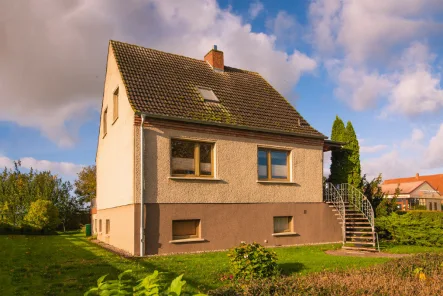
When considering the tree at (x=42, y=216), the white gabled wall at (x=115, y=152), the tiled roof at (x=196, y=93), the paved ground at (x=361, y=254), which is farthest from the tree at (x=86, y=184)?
the paved ground at (x=361, y=254)

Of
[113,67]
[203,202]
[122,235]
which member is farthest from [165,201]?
[113,67]

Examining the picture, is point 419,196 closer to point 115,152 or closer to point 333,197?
point 333,197

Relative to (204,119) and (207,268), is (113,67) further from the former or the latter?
(207,268)

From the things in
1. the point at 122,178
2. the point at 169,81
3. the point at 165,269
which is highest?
the point at 169,81

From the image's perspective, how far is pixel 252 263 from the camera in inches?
333

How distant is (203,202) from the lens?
14492mm

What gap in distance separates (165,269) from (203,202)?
14.0 ft

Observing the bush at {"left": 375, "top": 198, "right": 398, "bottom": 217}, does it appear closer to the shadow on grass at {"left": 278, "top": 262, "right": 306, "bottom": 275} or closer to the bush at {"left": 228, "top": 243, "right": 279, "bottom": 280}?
the shadow on grass at {"left": 278, "top": 262, "right": 306, "bottom": 275}

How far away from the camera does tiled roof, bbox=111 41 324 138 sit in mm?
14795

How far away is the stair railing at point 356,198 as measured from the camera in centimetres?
1716

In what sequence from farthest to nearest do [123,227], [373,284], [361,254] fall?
[123,227] → [361,254] → [373,284]

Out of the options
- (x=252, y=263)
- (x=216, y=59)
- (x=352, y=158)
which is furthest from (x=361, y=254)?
(x=216, y=59)

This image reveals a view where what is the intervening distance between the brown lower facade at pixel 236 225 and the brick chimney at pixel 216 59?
773 centimetres

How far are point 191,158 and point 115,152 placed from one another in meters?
4.18
